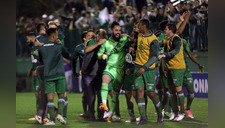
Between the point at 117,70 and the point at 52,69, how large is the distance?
1.45m

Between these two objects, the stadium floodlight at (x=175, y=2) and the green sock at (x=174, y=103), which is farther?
the stadium floodlight at (x=175, y=2)

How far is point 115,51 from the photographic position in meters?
10.7

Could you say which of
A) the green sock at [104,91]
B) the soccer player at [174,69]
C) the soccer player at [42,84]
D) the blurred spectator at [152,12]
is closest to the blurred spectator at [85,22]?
the blurred spectator at [152,12]

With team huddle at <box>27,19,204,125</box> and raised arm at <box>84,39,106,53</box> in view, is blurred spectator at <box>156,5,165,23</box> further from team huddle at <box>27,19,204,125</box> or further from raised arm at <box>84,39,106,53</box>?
raised arm at <box>84,39,106,53</box>

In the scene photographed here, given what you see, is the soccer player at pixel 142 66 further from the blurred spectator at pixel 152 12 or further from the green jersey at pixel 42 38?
the blurred spectator at pixel 152 12

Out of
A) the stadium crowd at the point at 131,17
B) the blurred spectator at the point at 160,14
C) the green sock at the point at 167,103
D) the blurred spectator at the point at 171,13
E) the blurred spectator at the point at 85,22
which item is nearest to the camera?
the green sock at the point at 167,103

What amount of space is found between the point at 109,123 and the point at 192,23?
7020 millimetres

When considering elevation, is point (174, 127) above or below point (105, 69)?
below

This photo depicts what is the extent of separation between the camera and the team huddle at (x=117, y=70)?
A: 403 inches

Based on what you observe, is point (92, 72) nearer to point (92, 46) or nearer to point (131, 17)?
point (92, 46)
